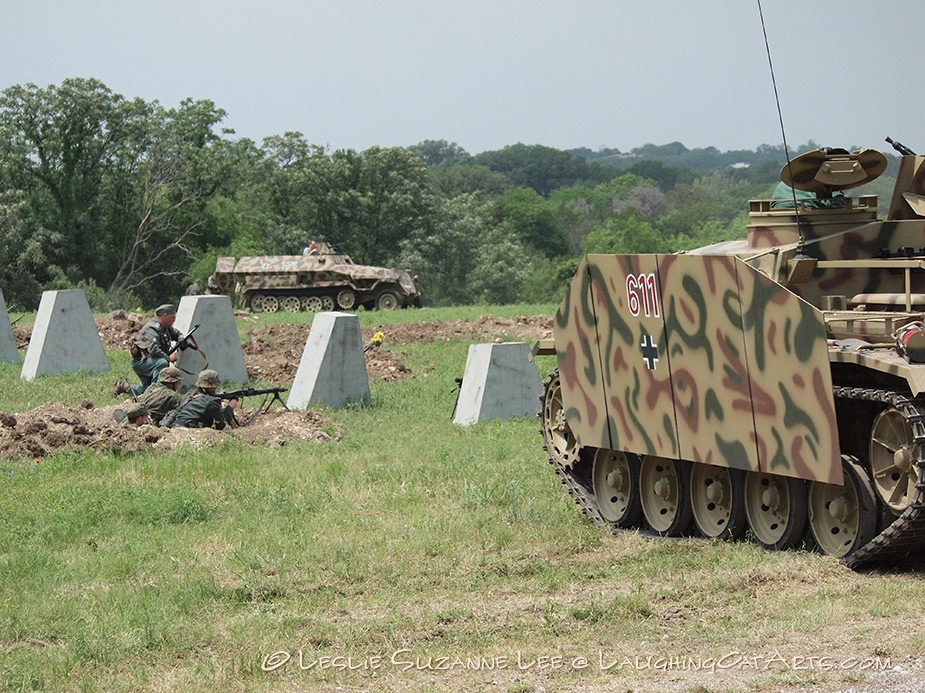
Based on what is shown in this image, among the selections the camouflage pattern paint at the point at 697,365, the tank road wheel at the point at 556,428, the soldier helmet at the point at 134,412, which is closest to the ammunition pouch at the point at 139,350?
the soldier helmet at the point at 134,412

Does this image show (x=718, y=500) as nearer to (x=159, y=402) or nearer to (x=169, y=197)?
(x=159, y=402)

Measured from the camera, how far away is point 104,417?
1441 centimetres

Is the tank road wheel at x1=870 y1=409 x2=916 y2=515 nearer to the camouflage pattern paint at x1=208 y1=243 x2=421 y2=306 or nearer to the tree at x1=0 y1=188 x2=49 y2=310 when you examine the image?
the camouflage pattern paint at x1=208 y1=243 x2=421 y2=306

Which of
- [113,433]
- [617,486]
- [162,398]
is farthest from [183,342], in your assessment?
[617,486]

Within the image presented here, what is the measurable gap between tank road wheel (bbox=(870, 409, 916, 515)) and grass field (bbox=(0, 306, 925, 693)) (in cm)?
49

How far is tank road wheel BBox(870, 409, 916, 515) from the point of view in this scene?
7609mm

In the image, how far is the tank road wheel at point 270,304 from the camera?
36938 mm

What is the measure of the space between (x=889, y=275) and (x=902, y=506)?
2.27 metres

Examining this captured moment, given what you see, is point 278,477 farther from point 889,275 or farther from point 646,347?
point 889,275

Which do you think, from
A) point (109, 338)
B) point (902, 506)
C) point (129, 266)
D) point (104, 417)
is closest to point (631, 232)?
point (129, 266)

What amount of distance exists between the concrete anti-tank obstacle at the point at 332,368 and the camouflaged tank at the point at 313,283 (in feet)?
64.5

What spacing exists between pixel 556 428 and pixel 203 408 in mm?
4327

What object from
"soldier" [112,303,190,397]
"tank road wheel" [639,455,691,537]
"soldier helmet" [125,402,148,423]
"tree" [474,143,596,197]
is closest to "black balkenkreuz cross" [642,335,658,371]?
"tank road wheel" [639,455,691,537]

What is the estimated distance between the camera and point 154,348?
51.8 feet
